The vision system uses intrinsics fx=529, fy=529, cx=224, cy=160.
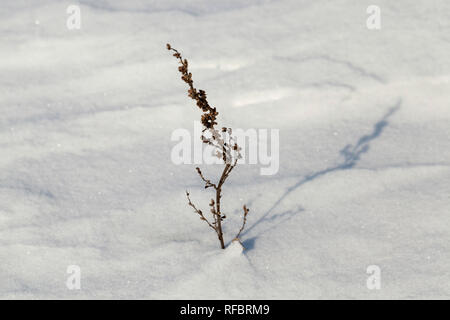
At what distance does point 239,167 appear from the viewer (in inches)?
146

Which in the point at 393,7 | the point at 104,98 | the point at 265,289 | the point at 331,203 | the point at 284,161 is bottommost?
the point at 265,289

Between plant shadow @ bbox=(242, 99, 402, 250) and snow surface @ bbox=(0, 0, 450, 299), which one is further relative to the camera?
plant shadow @ bbox=(242, 99, 402, 250)

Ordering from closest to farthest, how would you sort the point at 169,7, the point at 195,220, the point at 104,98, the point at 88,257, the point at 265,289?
the point at 265,289 → the point at 88,257 → the point at 195,220 → the point at 104,98 → the point at 169,7

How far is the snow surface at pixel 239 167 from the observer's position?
2.81 metres

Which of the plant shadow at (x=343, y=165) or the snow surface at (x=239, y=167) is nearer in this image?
the snow surface at (x=239, y=167)

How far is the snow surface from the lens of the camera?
2.81 metres

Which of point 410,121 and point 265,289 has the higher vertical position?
point 410,121

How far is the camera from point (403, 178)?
11.2ft

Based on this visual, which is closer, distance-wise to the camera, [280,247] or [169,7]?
[280,247]

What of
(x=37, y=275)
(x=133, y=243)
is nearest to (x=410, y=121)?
(x=133, y=243)

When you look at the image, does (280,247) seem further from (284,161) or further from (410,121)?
(410,121)

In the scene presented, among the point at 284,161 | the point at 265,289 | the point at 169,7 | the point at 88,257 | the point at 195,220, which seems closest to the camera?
the point at 265,289

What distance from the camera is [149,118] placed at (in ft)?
13.8

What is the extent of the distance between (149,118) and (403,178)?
197 centimetres
